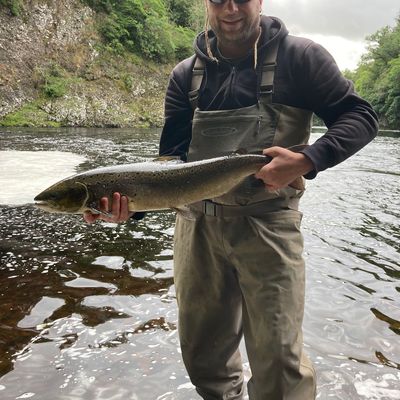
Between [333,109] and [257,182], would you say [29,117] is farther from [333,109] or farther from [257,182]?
[333,109]

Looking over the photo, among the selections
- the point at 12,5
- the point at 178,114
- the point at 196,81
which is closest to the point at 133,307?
the point at 178,114

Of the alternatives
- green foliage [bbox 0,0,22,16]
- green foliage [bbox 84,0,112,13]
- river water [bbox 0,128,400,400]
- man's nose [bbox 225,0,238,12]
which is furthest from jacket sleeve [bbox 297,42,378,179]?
green foliage [bbox 84,0,112,13]

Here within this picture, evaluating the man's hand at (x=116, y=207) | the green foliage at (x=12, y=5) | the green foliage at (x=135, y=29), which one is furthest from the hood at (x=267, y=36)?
the green foliage at (x=135, y=29)

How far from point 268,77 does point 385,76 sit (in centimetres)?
7515

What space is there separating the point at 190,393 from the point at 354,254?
13.3 feet

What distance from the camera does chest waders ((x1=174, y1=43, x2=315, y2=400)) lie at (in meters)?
2.47

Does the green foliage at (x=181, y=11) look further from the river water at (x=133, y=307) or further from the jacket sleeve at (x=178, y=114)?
the jacket sleeve at (x=178, y=114)

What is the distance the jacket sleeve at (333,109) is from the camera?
241 centimetres

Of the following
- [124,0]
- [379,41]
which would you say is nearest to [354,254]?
[124,0]

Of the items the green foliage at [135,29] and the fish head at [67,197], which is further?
the green foliage at [135,29]

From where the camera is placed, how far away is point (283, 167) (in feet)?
Answer: 7.81

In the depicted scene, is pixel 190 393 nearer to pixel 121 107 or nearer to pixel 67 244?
pixel 67 244

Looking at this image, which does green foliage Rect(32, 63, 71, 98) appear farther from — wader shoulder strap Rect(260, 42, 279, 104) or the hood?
wader shoulder strap Rect(260, 42, 279, 104)

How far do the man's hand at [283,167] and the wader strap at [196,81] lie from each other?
68 cm
